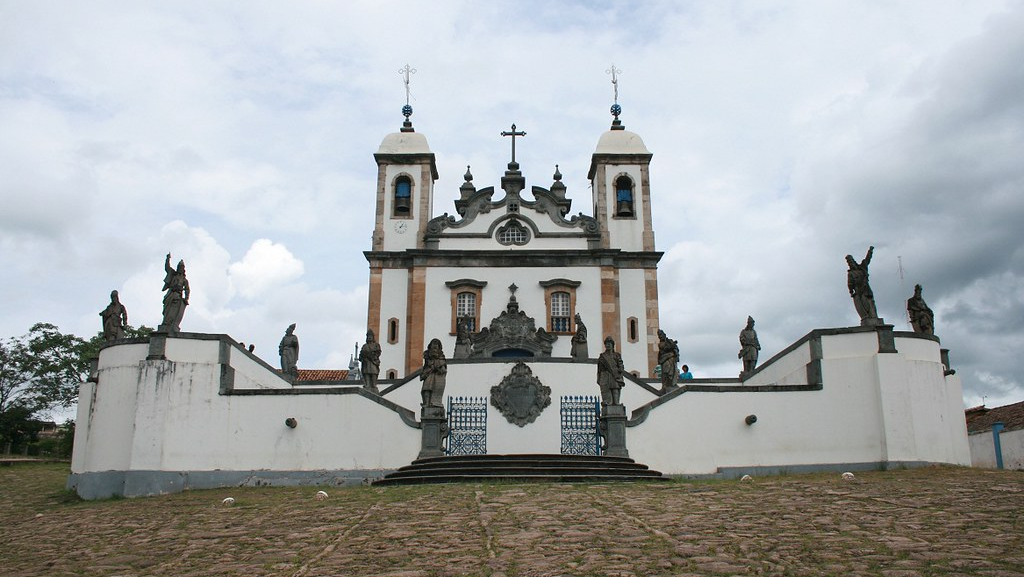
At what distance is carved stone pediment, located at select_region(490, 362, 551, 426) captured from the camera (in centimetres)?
2183

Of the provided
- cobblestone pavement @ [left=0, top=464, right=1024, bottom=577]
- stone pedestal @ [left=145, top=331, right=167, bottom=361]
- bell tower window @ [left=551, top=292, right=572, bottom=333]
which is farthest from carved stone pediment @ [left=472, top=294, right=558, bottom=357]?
cobblestone pavement @ [left=0, top=464, right=1024, bottom=577]

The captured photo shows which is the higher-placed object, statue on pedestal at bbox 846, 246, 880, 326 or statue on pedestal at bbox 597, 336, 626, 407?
statue on pedestal at bbox 846, 246, 880, 326

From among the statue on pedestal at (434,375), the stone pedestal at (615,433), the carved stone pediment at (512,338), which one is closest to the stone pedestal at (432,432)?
the statue on pedestal at (434,375)

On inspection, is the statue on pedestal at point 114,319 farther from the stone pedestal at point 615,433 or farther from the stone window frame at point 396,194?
the stone window frame at point 396,194

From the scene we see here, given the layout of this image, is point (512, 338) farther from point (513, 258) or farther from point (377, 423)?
point (377, 423)

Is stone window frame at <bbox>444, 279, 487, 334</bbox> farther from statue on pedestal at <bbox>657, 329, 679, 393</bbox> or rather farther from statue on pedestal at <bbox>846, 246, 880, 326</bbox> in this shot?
statue on pedestal at <bbox>846, 246, 880, 326</bbox>

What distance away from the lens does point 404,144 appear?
35750 mm

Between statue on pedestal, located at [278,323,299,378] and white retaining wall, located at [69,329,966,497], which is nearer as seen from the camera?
white retaining wall, located at [69,329,966,497]

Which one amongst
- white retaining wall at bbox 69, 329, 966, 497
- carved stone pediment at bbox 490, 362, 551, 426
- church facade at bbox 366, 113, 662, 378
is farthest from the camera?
church facade at bbox 366, 113, 662, 378

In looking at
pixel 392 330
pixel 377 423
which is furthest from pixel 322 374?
pixel 377 423

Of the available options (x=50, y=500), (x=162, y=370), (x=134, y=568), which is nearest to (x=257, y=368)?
(x=162, y=370)

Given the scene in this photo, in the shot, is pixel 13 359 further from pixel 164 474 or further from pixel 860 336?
pixel 860 336

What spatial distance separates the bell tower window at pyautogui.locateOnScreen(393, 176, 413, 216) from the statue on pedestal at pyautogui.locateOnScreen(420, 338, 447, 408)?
1688cm

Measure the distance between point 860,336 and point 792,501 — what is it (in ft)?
29.5
